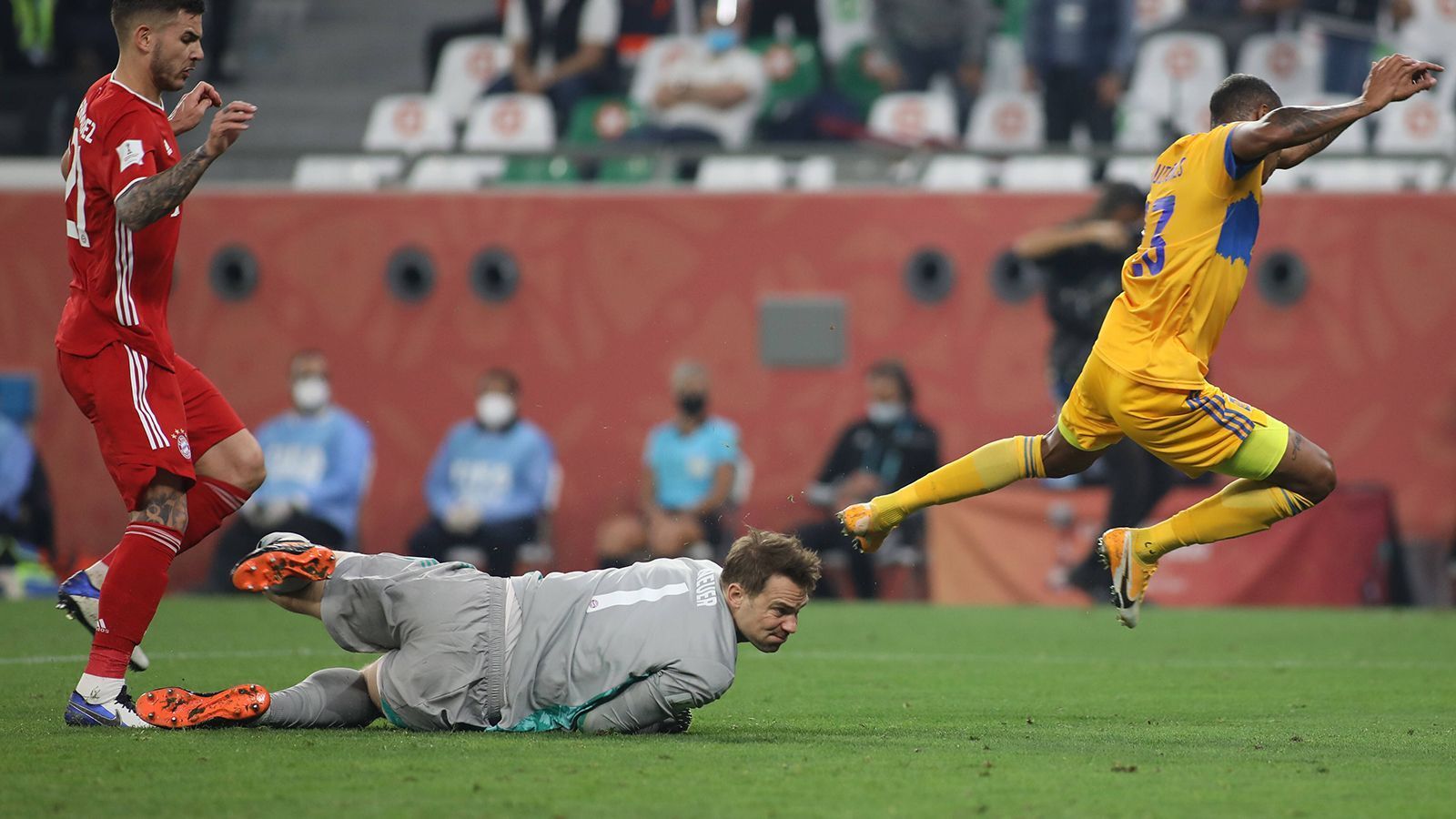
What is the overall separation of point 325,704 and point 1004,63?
469 inches

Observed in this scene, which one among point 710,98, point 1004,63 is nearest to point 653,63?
point 710,98

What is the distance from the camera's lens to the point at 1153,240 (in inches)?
265

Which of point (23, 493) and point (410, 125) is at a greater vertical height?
point (410, 125)

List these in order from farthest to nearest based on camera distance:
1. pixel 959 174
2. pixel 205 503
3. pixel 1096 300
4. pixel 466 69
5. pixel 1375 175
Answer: pixel 466 69, pixel 959 174, pixel 1375 175, pixel 1096 300, pixel 205 503

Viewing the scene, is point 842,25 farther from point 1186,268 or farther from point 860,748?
point 860,748

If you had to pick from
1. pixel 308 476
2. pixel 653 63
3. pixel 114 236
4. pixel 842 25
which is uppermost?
pixel 842 25

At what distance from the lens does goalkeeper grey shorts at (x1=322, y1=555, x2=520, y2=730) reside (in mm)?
5812

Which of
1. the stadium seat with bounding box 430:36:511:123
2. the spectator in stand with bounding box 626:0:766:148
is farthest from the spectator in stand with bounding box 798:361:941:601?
the stadium seat with bounding box 430:36:511:123

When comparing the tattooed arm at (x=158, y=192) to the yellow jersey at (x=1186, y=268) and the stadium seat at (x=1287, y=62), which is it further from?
the stadium seat at (x=1287, y=62)

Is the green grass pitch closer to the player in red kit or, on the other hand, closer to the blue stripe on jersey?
the player in red kit

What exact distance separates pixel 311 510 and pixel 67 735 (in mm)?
8282

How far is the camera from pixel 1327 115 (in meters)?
6.07

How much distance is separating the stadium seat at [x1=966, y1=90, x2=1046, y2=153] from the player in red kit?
415 inches

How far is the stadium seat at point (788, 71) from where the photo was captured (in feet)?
53.3
